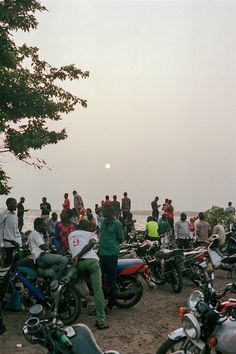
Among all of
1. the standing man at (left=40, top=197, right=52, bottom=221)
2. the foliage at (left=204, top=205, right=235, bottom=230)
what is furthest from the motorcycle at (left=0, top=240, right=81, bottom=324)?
the foliage at (left=204, top=205, right=235, bottom=230)

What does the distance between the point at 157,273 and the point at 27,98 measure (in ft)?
24.4

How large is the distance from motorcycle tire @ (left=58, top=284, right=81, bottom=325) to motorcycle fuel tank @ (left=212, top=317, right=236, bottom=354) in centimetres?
393

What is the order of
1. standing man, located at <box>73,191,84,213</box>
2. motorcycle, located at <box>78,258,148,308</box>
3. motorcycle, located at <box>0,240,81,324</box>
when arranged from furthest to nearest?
1. standing man, located at <box>73,191,84,213</box>
2. motorcycle, located at <box>78,258,148,308</box>
3. motorcycle, located at <box>0,240,81,324</box>

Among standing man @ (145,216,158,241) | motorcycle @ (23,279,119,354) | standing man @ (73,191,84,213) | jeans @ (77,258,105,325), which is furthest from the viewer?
standing man @ (73,191,84,213)

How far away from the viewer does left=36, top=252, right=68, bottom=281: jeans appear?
7.85m

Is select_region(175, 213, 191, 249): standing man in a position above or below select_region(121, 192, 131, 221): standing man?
below

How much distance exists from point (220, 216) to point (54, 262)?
1648 cm

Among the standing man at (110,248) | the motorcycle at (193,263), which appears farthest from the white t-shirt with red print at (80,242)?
Answer: the motorcycle at (193,263)

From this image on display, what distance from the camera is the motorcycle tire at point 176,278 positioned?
10352 mm

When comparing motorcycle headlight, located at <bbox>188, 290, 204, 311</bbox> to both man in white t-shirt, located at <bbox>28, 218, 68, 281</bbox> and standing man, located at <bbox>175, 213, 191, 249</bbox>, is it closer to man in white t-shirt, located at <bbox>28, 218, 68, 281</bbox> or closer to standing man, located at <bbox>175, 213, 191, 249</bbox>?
man in white t-shirt, located at <bbox>28, 218, 68, 281</bbox>

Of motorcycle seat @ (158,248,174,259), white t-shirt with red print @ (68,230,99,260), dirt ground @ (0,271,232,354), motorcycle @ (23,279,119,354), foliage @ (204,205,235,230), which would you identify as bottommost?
dirt ground @ (0,271,232,354)

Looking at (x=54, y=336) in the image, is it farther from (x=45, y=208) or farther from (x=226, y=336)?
(x=45, y=208)

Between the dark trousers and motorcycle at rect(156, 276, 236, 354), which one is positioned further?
the dark trousers

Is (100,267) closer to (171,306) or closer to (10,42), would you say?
(171,306)
